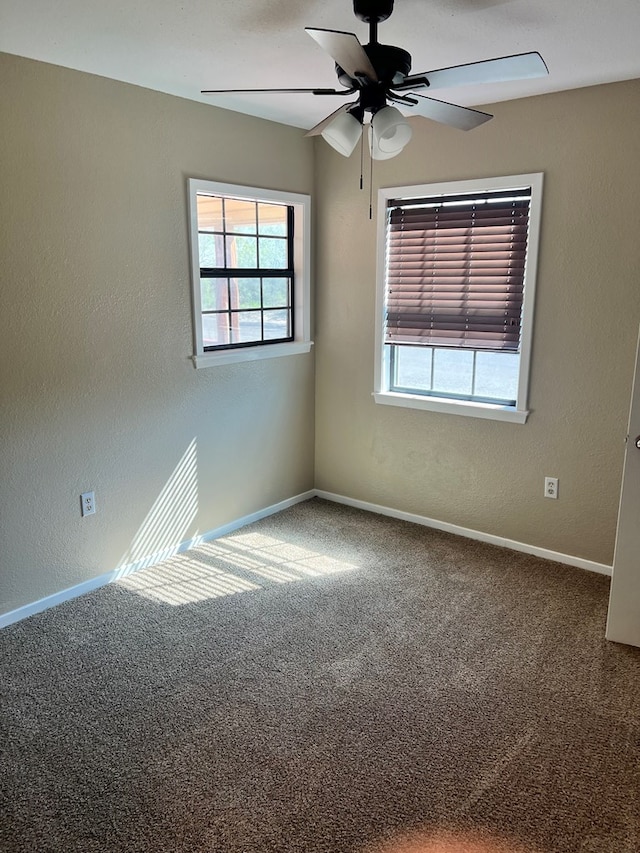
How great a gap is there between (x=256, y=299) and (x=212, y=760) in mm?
2697

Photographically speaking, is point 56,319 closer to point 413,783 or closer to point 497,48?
point 497,48

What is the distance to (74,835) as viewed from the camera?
1820 millimetres

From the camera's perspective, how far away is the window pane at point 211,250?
360cm

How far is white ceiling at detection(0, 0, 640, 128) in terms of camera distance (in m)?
2.12

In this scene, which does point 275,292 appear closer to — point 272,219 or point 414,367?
point 272,219

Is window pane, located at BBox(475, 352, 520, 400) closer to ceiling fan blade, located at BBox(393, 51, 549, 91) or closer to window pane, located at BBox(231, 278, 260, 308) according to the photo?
window pane, located at BBox(231, 278, 260, 308)

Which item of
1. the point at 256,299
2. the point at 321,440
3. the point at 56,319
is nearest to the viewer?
the point at 56,319

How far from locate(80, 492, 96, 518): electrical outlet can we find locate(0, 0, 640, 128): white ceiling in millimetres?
1999

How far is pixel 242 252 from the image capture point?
3824 mm

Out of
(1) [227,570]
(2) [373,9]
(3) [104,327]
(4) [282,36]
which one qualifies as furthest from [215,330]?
(2) [373,9]

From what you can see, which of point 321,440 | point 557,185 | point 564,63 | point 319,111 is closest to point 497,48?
point 564,63

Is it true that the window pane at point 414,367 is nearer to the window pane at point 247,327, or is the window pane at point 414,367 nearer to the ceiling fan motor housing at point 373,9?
the window pane at point 247,327

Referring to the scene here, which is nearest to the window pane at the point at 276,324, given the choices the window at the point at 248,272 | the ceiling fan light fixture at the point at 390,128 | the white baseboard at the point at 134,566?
the window at the point at 248,272

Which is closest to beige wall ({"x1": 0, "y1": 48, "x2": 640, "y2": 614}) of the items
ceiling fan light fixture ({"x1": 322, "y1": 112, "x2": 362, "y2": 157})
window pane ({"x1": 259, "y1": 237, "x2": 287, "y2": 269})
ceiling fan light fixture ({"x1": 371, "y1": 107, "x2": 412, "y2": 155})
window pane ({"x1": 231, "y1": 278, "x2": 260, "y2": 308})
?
window pane ({"x1": 259, "y1": 237, "x2": 287, "y2": 269})
